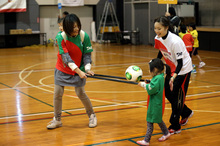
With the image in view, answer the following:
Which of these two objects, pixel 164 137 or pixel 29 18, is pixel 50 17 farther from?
pixel 164 137

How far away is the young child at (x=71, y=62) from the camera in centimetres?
488

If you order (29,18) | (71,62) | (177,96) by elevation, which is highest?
(29,18)

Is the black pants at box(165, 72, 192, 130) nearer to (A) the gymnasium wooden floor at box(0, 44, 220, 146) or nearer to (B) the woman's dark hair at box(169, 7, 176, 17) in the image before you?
(A) the gymnasium wooden floor at box(0, 44, 220, 146)

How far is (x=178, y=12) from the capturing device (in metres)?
17.9

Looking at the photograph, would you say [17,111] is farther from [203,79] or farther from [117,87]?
[203,79]

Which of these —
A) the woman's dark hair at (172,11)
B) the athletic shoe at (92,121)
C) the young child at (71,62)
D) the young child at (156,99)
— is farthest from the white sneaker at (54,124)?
the woman's dark hair at (172,11)

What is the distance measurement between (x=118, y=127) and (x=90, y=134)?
0.50m

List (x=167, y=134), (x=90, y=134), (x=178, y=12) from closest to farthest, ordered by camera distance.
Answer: (x=167, y=134) → (x=90, y=134) → (x=178, y=12)

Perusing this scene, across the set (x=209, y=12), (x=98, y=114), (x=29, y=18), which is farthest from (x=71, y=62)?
(x=29, y=18)

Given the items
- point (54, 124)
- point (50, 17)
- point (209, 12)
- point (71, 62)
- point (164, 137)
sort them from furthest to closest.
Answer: point (50, 17) → point (209, 12) → point (54, 124) → point (71, 62) → point (164, 137)

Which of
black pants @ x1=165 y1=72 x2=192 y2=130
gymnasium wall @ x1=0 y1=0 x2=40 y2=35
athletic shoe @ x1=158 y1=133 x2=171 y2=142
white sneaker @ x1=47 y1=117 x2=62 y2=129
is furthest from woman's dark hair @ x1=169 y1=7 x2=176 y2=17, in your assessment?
gymnasium wall @ x1=0 y1=0 x2=40 y2=35

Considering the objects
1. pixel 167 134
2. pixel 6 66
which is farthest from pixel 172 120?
pixel 6 66

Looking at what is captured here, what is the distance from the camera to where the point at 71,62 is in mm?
4902

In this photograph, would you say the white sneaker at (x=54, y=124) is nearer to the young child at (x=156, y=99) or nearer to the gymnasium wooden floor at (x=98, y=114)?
the gymnasium wooden floor at (x=98, y=114)
